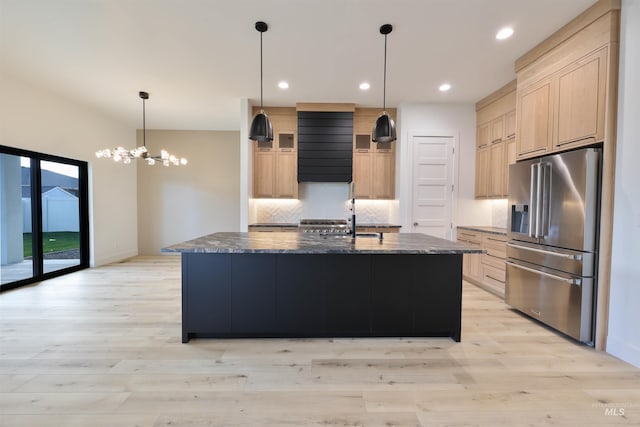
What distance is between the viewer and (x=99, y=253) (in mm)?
5512

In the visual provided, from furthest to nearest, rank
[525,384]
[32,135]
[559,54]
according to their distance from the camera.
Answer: [32,135] < [559,54] < [525,384]

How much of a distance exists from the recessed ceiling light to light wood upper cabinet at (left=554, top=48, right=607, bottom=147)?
0.64m

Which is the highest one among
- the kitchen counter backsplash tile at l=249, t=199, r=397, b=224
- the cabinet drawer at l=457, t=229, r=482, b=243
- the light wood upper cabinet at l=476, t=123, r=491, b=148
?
the light wood upper cabinet at l=476, t=123, r=491, b=148

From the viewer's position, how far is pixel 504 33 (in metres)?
2.87

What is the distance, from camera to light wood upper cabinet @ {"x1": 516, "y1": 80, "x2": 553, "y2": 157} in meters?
2.90

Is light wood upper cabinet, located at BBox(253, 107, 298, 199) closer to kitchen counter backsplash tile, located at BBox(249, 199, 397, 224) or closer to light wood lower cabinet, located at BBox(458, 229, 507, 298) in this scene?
kitchen counter backsplash tile, located at BBox(249, 199, 397, 224)

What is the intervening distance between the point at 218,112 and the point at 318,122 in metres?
1.99

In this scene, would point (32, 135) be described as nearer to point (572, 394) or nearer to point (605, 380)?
point (572, 394)

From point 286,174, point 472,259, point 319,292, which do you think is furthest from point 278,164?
point 472,259

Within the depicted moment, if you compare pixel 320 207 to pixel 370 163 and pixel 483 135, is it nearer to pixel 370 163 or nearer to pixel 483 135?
pixel 370 163

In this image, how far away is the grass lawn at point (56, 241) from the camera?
14.1 feet

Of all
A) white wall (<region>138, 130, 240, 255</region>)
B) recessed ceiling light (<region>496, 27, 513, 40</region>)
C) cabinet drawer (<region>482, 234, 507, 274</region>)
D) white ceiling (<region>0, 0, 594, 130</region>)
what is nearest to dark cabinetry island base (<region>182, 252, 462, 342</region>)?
cabinet drawer (<region>482, 234, 507, 274</region>)

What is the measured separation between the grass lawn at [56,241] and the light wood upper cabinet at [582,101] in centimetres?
704

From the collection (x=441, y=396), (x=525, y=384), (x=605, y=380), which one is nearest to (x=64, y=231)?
(x=441, y=396)
